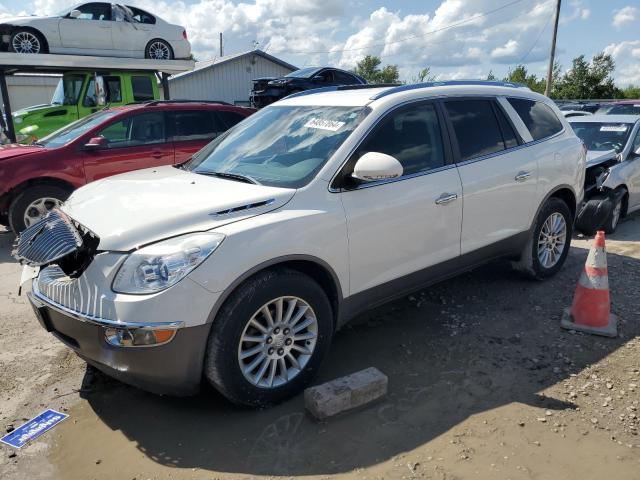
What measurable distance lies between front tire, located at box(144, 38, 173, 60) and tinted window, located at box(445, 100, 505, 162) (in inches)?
330

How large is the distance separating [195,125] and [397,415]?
248 inches

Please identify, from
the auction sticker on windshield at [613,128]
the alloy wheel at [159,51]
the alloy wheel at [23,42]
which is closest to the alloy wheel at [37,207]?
the alloy wheel at [23,42]

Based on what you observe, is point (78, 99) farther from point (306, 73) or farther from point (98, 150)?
point (306, 73)

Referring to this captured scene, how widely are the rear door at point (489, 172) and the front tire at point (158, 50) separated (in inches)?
331

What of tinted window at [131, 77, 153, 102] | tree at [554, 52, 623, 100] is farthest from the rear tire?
tree at [554, 52, 623, 100]

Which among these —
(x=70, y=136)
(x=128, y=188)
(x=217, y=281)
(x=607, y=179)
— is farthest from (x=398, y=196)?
(x=70, y=136)

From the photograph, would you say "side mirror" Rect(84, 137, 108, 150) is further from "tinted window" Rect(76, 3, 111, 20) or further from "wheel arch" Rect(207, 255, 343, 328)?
"wheel arch" Rect(207, 255, 343, 328)

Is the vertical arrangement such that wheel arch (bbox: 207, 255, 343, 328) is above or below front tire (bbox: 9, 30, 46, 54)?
below

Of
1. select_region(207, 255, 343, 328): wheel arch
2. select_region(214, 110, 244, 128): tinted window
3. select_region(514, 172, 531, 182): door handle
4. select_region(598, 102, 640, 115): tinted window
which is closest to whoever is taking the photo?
select_region(207, 255, 343, 328): wheel arch

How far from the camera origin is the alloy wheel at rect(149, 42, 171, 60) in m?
11.0

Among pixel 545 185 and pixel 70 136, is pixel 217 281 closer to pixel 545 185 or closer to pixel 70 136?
pixel 545 185

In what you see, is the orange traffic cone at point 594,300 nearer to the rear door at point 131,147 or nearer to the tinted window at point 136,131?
the rear door at point 131,147

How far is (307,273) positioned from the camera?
3305 mm

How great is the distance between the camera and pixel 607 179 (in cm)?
727
